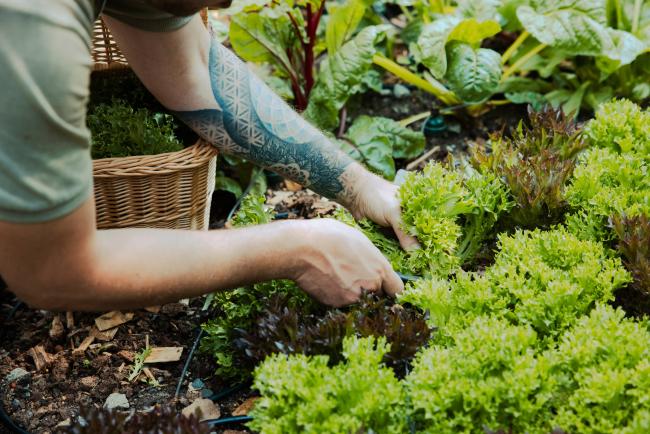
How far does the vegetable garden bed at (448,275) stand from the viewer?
2.06m

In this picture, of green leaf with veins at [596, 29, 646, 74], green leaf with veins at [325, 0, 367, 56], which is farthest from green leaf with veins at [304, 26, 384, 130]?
green leaf with veins at [596, 29, 646, 74]

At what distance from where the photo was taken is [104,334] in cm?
305

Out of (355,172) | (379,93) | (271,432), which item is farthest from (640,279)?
(379,93)

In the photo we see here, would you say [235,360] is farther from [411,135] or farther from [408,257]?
[411,135]

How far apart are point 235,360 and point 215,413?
0.68ft

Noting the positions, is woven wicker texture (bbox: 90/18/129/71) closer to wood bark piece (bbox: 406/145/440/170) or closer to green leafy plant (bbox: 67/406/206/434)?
wood bark piece (bbox: 406/145/440/170)

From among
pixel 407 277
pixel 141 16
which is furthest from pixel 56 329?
pixel 407 277

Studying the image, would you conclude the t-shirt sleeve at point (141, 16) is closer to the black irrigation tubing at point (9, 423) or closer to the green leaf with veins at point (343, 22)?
the black irrigation tubing at point (9, 423)

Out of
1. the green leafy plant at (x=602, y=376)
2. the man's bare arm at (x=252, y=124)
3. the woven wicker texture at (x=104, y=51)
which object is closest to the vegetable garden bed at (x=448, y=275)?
the green leafy plant at (x=602, y=376)

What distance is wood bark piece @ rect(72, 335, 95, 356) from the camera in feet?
9.76

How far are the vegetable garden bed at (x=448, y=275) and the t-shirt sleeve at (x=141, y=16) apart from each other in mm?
704

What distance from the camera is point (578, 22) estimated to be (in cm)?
388

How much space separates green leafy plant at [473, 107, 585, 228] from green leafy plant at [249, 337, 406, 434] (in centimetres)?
103

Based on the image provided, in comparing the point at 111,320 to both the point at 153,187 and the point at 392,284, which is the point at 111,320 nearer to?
the point at 153,187
